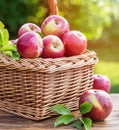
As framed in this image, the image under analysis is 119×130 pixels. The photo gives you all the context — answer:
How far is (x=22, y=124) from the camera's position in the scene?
4.99 feet

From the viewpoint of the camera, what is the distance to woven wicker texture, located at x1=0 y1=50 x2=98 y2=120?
151 cm

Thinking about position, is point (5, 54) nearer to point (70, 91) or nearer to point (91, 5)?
point (70, 91)

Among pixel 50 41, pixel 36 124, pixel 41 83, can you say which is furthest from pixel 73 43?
pixel 36 124

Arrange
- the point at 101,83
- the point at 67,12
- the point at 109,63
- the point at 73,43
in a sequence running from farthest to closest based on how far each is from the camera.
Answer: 1. the point at 109,63
2. the point at 67,12
3. the point at 101,83
4. the point at 73,43

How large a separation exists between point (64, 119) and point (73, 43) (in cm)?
26

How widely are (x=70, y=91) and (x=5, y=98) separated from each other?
0.23 meters

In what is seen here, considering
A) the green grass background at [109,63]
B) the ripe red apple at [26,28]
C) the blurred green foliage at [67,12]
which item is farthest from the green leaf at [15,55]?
the green grass background at [109,63]

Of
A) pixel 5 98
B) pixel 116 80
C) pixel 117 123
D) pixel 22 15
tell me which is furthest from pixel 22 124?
pixel 116 80

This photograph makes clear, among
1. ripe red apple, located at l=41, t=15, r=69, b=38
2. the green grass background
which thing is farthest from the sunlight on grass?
ripe red apple, located at l=41, t=15, r=69, b=38

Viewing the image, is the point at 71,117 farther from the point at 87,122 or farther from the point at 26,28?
the point at 26,28

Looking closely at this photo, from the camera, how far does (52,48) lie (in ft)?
5.12

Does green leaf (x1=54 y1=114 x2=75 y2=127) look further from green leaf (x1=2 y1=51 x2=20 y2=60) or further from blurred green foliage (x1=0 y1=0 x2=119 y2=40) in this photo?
blurred green foliage (x1=0 y1=0 x2=119 y2=40)

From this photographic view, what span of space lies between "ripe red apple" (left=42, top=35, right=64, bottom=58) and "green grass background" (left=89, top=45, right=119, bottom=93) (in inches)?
124

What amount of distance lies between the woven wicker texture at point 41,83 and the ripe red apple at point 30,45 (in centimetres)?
3
